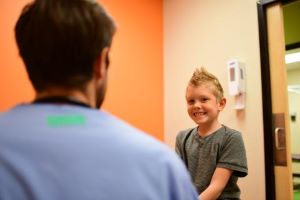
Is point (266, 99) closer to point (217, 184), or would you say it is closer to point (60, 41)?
point (217, 184)

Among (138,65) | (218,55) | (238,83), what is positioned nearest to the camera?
(238,83)

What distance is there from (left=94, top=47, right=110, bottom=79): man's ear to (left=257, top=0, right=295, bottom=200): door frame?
157 cm

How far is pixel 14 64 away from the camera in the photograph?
2135 mm

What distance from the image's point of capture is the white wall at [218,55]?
2035mm

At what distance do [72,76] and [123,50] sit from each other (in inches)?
82.3

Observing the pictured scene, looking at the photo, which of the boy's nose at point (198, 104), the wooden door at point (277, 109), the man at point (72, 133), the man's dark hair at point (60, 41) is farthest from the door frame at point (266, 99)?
the man's dark hair at point (60, 41)

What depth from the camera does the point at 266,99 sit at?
196cm

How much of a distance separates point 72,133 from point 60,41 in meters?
0.17

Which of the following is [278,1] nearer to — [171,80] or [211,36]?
[211,36]

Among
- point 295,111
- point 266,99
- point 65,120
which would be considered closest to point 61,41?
point 65,120

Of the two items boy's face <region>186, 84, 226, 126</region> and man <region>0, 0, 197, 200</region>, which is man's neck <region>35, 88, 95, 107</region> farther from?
boy's face <region>186, 84, 226, 126</region>

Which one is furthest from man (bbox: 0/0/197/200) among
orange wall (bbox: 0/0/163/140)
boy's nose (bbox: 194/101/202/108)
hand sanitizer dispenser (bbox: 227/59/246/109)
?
orange wall (bbox: 0/0/163/140)

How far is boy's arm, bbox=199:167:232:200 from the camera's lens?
1270mm


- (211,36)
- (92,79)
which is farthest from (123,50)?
(92,79)
